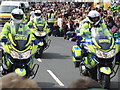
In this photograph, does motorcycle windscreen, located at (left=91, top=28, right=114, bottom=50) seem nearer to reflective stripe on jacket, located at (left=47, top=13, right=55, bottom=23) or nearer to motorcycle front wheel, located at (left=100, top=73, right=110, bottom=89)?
motorcycle front wheel, located at (left=100, top=73, right=110, bottom=89)

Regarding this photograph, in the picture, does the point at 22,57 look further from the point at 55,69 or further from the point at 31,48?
the point at 55,69

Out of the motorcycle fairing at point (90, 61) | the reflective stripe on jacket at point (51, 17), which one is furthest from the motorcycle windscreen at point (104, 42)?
the reflective stripe on jacket at point (51, 17)

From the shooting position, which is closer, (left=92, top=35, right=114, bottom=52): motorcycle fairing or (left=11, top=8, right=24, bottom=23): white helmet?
(left=92, top=35, right=114, bottom=52): motorcycle fairing

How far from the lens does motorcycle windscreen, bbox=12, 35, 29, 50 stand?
8695mm

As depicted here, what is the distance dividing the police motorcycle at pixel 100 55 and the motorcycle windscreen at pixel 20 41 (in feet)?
4.37

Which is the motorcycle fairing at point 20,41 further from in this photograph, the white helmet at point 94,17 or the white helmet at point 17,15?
the white helmet at point 94,17

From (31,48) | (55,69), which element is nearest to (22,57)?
(31,48)

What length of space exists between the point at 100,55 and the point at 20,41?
171 centimetres

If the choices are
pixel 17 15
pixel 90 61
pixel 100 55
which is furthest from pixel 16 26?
pixel 100 55

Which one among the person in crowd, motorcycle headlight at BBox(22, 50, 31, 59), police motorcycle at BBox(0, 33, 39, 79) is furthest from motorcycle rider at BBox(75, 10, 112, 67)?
the person in crowd

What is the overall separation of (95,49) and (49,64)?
506cm

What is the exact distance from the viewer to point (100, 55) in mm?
8703

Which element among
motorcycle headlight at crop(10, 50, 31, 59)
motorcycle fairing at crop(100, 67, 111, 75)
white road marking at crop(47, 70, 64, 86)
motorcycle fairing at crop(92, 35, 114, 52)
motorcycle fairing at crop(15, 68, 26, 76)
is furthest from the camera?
white road marking at crop(47, 70, 64, 86)

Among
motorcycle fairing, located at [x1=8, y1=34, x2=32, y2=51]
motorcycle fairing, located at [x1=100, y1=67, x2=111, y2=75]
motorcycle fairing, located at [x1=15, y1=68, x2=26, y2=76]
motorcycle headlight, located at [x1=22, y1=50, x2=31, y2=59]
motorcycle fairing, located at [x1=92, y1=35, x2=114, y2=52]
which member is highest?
motorcycle fairing, located at [x1=8, y1=34, x2=32, y2=51]
